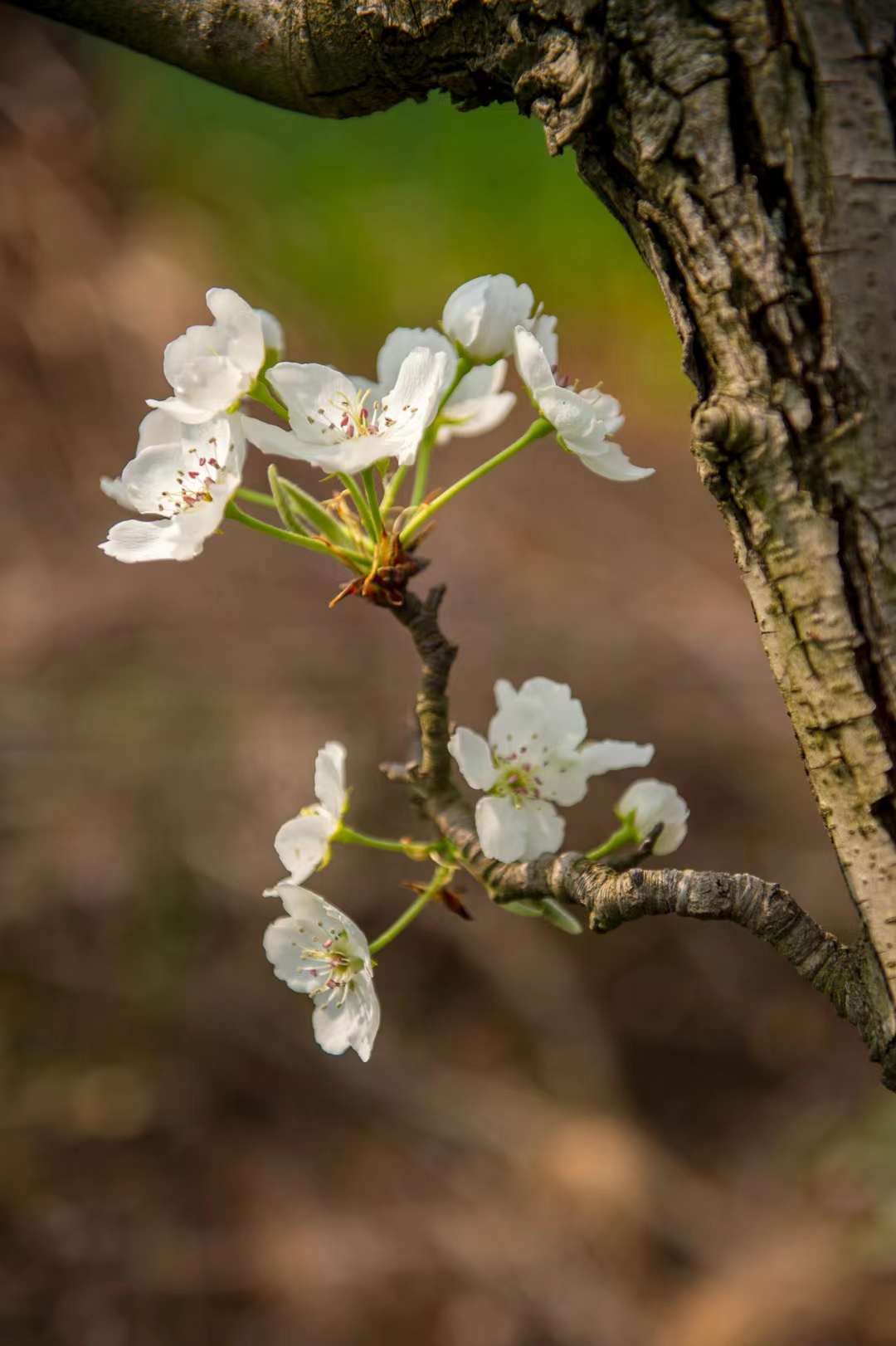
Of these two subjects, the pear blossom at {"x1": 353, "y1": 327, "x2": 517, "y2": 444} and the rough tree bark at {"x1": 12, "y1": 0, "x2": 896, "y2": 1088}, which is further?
the pear blossom at {"x1": 353, "y1": 327, "x2": 517, "y2": 444}

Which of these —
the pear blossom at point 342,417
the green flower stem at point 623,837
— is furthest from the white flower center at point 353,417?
the green flower stem at point 623,837

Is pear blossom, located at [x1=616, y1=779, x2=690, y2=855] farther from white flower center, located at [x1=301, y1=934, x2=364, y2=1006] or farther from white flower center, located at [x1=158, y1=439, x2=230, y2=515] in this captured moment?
white flower center, located at [x1=158, y1=439, x2=230, y2=515]

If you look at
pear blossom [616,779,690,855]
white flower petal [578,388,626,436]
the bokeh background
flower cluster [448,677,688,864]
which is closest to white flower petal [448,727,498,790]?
flower cluster [448,677,688,864]

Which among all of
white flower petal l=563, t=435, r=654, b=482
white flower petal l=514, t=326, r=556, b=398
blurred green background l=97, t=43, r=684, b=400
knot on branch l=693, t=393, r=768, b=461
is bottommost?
knot on branch l=693, t=393, r=768, b=461

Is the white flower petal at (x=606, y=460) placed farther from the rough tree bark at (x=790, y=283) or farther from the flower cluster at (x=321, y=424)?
the rough tree bark at (x=790, y=283)

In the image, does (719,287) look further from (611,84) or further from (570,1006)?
(570,1006)

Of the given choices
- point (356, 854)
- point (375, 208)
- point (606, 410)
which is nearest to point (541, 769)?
point (606, 410)

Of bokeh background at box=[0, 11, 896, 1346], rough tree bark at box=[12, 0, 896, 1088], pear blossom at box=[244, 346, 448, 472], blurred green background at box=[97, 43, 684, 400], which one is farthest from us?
blurred green background at box=[97, 43, 684, 400]
